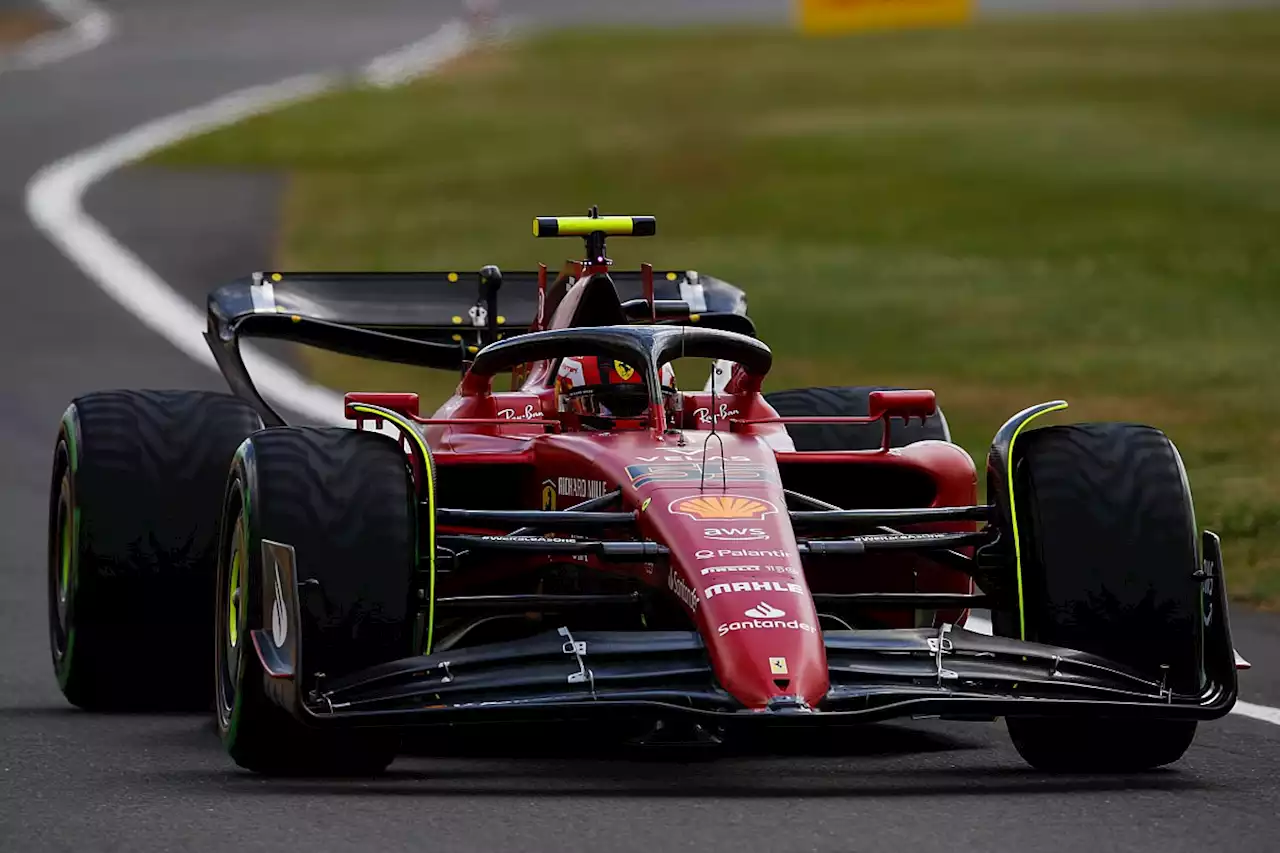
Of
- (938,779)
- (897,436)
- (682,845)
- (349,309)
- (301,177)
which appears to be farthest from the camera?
(301,177)

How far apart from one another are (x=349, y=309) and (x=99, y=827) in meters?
5.61

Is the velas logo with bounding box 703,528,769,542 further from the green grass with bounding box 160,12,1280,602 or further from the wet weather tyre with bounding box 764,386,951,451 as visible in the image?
the green grass with bounding box 160,12,1280,602

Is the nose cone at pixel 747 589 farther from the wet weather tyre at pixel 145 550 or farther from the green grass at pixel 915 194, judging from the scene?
the green grass at pixel 915 194

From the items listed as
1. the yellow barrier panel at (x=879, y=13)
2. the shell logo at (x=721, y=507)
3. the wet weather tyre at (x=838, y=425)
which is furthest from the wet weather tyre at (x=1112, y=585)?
the yellow barrier panel at (x=879, y=13)

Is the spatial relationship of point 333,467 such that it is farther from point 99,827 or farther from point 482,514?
point 99,827

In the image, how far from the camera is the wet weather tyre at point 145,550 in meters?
9.80

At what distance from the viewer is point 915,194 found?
33.2 meters

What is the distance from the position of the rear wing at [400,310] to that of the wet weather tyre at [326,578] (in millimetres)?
3619

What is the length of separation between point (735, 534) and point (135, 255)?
20.4 meters

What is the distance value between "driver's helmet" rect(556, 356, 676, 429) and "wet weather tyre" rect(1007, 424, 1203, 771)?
155 centimetres

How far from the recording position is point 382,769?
805 cm

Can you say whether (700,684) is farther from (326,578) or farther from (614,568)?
(326,578)

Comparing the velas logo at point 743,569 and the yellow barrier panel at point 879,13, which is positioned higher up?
the yellow barrier panel at point 879,13

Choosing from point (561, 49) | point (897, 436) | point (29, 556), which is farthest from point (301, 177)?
point (897, 436)
